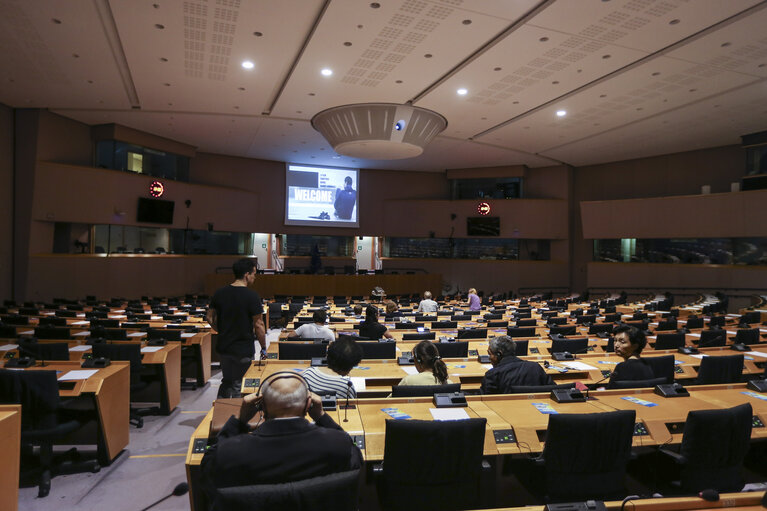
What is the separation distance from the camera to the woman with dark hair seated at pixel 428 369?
3.69 m

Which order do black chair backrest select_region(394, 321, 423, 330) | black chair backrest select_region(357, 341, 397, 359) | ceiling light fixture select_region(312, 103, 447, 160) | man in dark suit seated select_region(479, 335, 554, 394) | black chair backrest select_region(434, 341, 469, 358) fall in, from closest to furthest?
man in dark suit seated select_region(479, 335, 554, 394) < black chair backrest select_region(357, 341, 397, 359) < black chair backrest select_region(434, 341, 469, 358) < black chair backrest select_region(394, 321, 423, 330) < ceiling light fixture select_region(312, 103, 447, 160)

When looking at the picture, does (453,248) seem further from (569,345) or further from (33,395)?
(33,395)

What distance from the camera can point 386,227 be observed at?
22.8 m

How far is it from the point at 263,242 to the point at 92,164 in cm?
764

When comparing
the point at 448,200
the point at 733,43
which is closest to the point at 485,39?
the point at 733,43

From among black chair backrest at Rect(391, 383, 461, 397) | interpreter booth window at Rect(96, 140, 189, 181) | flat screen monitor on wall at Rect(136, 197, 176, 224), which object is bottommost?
black chair backrest at Rect(391, 383, 461, 397)

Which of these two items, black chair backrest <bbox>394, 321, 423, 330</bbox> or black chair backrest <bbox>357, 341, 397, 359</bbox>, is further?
black chair backrest <bbox>394, 321, 423, 330</bbox>

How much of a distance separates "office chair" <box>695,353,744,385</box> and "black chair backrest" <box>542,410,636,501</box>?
8.62ft

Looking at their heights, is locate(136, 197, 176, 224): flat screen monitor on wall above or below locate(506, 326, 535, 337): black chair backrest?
above

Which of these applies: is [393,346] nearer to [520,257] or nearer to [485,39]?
[485,39]

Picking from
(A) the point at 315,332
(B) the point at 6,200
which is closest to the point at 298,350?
(A) the point at 315,332

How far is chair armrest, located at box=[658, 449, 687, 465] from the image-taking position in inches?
107

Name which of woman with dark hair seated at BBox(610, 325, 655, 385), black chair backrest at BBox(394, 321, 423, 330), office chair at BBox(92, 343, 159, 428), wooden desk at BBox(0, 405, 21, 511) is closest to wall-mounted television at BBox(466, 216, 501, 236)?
black chair backrest at BBox(394, 321, 423, 330)

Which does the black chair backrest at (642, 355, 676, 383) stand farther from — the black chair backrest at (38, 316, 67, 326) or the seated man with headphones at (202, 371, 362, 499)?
the black chair backrest at (38, 316, 67, 326)
